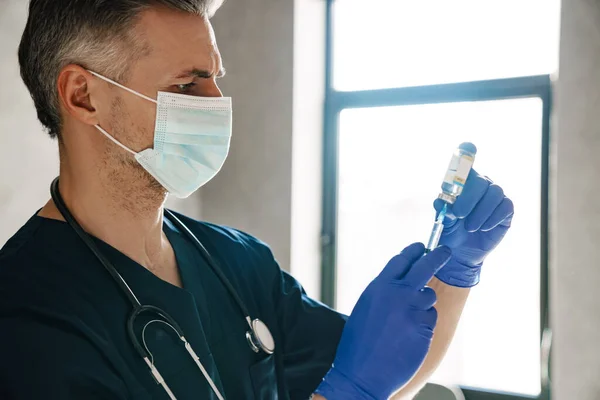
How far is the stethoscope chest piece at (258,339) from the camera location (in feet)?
3.46

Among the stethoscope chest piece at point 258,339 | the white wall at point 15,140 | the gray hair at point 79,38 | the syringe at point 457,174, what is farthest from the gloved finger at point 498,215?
the white wall at point 15,140

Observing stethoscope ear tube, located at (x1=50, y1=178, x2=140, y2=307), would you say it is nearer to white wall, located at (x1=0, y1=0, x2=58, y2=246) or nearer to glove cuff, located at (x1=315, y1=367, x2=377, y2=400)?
glove cuff, located at (x1=315, y1=367, x2=377, y2=400)

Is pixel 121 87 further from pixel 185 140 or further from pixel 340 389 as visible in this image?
pixel 340 389

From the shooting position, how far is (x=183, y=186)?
114 centimetres

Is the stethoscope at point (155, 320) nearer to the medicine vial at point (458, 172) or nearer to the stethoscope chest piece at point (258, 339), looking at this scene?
the stethoscope chest piece at point (258, 339)

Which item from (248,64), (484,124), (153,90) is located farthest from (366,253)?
(153,90)

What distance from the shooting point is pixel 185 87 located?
110 centimetres

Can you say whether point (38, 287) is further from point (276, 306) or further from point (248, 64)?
point (248, 64)

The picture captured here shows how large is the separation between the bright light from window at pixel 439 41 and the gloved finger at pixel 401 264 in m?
1.29

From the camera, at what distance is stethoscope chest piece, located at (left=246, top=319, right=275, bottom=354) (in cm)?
105

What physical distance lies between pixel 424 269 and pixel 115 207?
56 cm

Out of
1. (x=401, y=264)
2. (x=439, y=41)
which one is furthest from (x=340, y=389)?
(x=439, y=41)

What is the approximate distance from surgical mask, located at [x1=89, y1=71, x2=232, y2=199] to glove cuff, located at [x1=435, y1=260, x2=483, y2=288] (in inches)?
20.3

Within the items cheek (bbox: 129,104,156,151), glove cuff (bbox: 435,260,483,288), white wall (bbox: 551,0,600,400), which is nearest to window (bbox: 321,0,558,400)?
white wall (bbox: 551,0,600,400)
